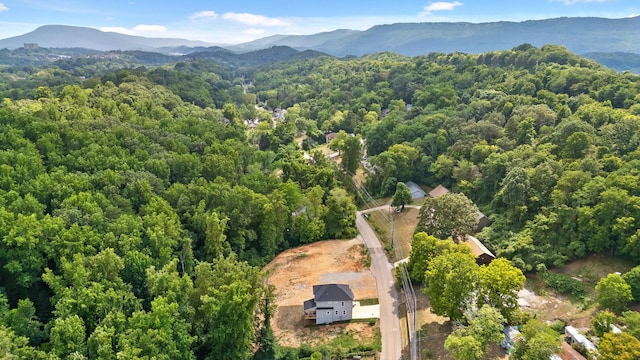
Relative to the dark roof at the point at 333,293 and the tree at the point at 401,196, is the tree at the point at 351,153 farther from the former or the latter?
the dark roof at the point at 333,293

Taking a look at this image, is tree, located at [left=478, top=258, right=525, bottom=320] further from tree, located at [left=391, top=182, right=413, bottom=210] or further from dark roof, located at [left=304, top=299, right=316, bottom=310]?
tree, located at [left=391, top=182, right=413, bottom=210]

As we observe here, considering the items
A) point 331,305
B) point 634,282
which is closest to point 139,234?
point 331,305

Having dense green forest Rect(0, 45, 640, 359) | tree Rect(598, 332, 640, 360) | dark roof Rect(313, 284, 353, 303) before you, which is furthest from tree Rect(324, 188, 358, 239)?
tree Rect(598, 332, 640, 360)

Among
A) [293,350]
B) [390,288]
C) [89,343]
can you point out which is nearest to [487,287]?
[390,288]

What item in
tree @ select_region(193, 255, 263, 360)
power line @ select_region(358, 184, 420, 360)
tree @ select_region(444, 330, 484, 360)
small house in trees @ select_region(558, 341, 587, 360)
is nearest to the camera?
tree @ select_region(444, 330, 484, 360)

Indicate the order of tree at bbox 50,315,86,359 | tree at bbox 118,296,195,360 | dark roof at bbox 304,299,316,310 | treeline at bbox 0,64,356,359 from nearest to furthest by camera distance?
tree at bbox 50,315,86,359 → tree at bbox 118,296,195,360 → treeline at bbox 0,64,356,359 → dark roof at bbox 304,299,316,310

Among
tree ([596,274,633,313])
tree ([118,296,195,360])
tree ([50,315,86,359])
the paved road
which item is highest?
tree ([50,315,86,359])
